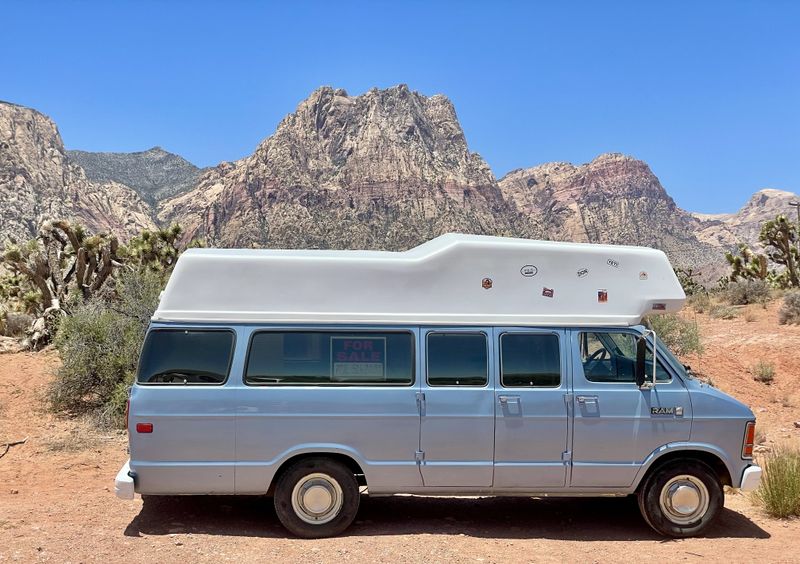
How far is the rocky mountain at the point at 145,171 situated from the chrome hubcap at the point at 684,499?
495ft

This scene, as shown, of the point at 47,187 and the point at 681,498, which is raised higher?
the point at 47,187

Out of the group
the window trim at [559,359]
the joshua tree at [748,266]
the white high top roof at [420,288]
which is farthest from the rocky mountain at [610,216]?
the window trim at [559,359]

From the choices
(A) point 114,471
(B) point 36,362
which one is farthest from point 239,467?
(B) point 36,362

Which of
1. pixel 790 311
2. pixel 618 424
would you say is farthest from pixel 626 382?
pixel 790 311

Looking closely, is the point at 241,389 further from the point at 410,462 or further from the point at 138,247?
the point at 138,247

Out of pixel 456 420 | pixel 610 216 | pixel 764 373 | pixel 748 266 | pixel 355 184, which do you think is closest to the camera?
pixel 456 420

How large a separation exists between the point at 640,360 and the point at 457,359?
176cm

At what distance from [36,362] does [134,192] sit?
132m

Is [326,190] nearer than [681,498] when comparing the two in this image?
No

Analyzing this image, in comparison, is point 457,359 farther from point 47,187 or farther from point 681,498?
point 47,187

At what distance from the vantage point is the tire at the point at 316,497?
22.4ft

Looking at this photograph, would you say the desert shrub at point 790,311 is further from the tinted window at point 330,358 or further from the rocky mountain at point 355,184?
the rocky mountain at point 355,184

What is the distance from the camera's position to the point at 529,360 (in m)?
6.98

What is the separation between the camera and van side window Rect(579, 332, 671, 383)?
23.1ft
